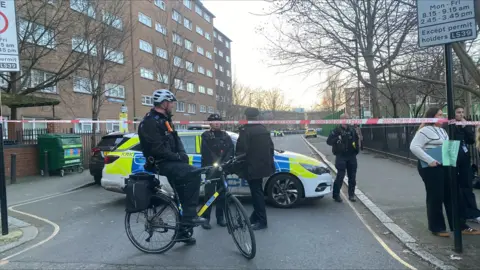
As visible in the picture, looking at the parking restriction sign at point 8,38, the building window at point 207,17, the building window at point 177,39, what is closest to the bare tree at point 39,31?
the parking restriction sign at point 8,38

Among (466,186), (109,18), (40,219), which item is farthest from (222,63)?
(466,186)

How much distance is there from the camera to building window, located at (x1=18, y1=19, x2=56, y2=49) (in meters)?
12.8

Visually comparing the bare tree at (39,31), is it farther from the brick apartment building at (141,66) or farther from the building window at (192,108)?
the building window at (192,108)

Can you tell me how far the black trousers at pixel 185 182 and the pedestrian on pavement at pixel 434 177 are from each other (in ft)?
9.99

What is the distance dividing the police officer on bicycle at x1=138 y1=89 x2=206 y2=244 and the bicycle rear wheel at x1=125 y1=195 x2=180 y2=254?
0.16m

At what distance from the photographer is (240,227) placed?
438cm

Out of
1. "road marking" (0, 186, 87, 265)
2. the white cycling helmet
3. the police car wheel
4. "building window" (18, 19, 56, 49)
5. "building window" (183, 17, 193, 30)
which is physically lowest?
"road marking" (0, 186, 87, 265)

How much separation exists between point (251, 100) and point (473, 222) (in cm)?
5886

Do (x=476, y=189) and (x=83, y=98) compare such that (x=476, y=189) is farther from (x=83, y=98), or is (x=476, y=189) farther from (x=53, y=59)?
(x=83, y=98)

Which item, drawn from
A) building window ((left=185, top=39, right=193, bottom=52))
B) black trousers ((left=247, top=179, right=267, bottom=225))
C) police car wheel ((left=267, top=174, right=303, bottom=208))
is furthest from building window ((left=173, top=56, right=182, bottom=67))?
black trousers ((left=247, top=179, right=267, bottom=225))

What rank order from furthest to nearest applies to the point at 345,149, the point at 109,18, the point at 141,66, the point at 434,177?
the point at 141,66 < the point at 109,18 < the point at 345,149 < the point at 434,177

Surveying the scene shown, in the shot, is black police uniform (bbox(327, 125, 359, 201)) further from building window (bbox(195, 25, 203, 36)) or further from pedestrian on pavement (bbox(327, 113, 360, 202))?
building window (bbox(195, 25, 203, 36))

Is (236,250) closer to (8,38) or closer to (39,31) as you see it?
(8,38)

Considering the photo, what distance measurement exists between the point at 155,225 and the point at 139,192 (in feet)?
1.78
